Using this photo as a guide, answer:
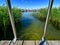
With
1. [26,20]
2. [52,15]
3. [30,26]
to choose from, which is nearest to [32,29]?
[30,26]

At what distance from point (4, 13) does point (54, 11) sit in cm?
85

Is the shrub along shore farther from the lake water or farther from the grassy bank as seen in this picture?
the grassy bank

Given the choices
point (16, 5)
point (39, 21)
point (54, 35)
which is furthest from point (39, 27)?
point (16, 5)

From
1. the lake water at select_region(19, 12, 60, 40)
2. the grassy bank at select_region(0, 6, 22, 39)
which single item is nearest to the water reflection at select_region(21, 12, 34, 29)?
the lake water at select_region(19, 12, 60, 40)

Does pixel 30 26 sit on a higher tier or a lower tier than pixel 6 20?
lower

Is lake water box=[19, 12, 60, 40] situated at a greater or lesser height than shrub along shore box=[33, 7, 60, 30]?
lesser

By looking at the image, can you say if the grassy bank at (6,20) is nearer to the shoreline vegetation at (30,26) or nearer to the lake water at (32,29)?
the shoreline vegetation at (30,26)

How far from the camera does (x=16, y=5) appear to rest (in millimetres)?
2713

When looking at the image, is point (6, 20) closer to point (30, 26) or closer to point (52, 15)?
point (30, 26)

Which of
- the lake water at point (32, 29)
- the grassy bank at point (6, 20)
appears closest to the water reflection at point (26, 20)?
the lake water at point (32, 29)

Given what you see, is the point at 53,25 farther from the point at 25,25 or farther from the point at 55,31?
the point at 25,25

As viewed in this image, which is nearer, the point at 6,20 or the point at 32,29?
the point at 6,20

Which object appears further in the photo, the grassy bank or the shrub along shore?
the shrub along shore

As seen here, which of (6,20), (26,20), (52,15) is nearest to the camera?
(6,20)
